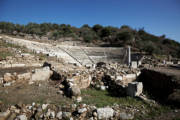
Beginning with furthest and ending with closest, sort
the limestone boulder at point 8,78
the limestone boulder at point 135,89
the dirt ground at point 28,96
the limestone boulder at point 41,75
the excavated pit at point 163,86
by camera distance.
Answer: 1. the limestone boulder at point 41,75
2. the limestone boulder at point 8,78
3. the limestone boulder at point 135,89
4. the excavated pit at point 163,86
5. the dirt ground at point 28,96

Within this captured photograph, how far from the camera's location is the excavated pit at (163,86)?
370cm

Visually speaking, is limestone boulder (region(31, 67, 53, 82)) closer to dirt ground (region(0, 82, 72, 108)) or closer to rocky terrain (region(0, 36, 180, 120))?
rocky terrain (region(0, 36, 180, 120))

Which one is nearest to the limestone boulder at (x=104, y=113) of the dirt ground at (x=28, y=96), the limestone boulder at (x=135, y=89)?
the dirt ground at (x=28, y=96)

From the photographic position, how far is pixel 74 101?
3.48 m

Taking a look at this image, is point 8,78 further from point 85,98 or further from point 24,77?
point 85,98

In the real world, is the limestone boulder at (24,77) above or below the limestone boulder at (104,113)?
above

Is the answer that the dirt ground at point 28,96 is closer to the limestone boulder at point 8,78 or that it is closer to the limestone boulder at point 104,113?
the limestone boulder at point 8,78

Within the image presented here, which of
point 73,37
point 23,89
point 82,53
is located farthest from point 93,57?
point 73,37

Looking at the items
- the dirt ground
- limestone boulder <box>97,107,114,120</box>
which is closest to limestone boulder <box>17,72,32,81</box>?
the dirt ground

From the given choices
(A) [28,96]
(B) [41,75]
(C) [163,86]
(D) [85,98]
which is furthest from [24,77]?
(C) [163,86]

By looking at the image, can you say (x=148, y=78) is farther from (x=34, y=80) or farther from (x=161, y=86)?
(x=34, y=80)

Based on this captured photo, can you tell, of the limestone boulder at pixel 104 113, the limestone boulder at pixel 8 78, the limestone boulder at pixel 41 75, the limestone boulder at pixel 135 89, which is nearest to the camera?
the limestone boulder at pixel 104 113

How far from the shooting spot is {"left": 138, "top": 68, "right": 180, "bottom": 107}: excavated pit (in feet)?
12.1

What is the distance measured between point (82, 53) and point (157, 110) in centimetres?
1135
